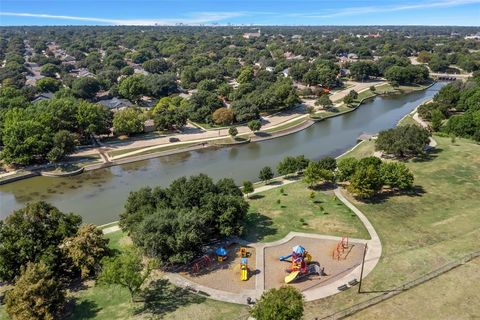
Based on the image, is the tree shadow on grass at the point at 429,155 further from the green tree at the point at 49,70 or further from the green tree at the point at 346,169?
the green tree at the point at 49,70

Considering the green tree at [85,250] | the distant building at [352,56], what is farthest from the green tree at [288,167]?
the distant building at [352,56]

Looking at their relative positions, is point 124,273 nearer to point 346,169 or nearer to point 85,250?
point 85,250

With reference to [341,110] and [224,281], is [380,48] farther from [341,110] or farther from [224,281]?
[224,281]

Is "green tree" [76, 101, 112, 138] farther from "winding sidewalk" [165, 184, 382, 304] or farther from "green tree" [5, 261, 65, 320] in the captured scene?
"green tree" [5, 261, 65, 320]

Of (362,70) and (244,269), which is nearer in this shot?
(244,269)

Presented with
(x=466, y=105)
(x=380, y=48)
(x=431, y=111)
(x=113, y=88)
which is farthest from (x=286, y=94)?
(x=380, y=48)

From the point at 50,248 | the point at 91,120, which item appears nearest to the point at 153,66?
the point at 91,120
